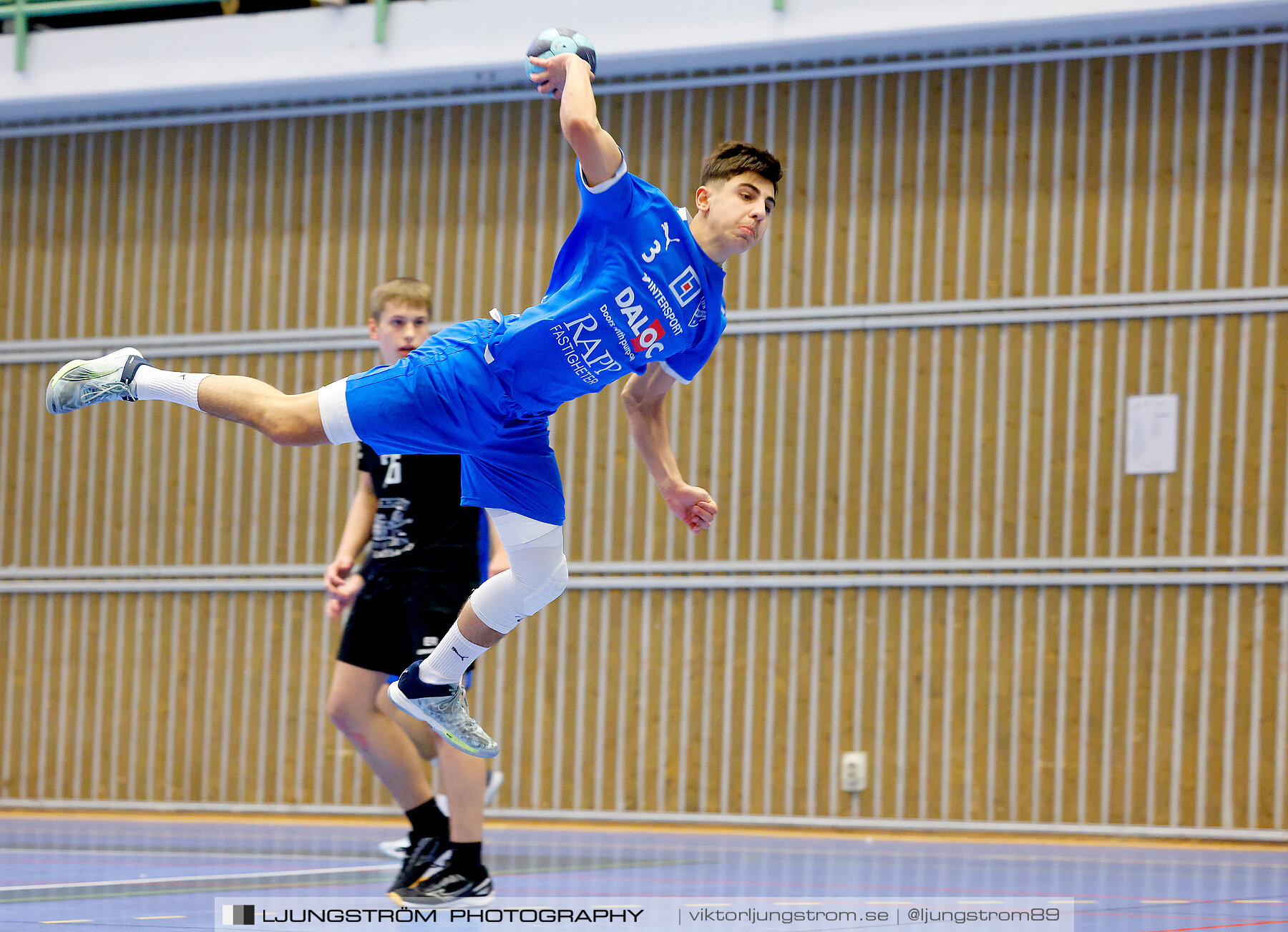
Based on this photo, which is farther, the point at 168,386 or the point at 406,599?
the point at 406,599

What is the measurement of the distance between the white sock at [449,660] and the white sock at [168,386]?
3.42 feet

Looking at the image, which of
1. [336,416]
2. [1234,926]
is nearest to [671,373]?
[336,416]

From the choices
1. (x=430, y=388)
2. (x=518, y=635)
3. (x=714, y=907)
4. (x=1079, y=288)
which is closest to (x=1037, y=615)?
(x=1079, y=288)

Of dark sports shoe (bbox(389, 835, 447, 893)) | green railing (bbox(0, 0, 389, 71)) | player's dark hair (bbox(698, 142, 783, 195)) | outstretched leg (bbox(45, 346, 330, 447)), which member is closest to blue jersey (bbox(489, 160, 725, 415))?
player's dark hair (bbox(698, 142, 783, 195))

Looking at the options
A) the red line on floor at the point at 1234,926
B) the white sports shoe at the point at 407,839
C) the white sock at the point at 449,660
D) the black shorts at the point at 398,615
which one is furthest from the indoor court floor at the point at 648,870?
the white sock at the point at 449,660

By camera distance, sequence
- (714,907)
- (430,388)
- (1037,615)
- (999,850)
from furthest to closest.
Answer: (1037,615) < (999,850) < (714,907) < (430,388)

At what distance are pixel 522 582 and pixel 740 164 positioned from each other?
4.71ft

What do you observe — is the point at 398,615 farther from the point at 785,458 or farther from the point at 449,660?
the point at 785,458

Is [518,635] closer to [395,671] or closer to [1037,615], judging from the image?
Answer: [1037,615]

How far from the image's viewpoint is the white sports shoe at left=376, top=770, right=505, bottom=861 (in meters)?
6.11

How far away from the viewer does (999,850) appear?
27.5ft

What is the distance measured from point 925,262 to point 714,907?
19.9 ft

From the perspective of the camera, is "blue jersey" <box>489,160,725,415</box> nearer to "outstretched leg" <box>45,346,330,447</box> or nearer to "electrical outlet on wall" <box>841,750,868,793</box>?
"outstretched leg" <box>45,346,330,447</box>

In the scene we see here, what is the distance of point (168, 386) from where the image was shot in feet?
14.6
